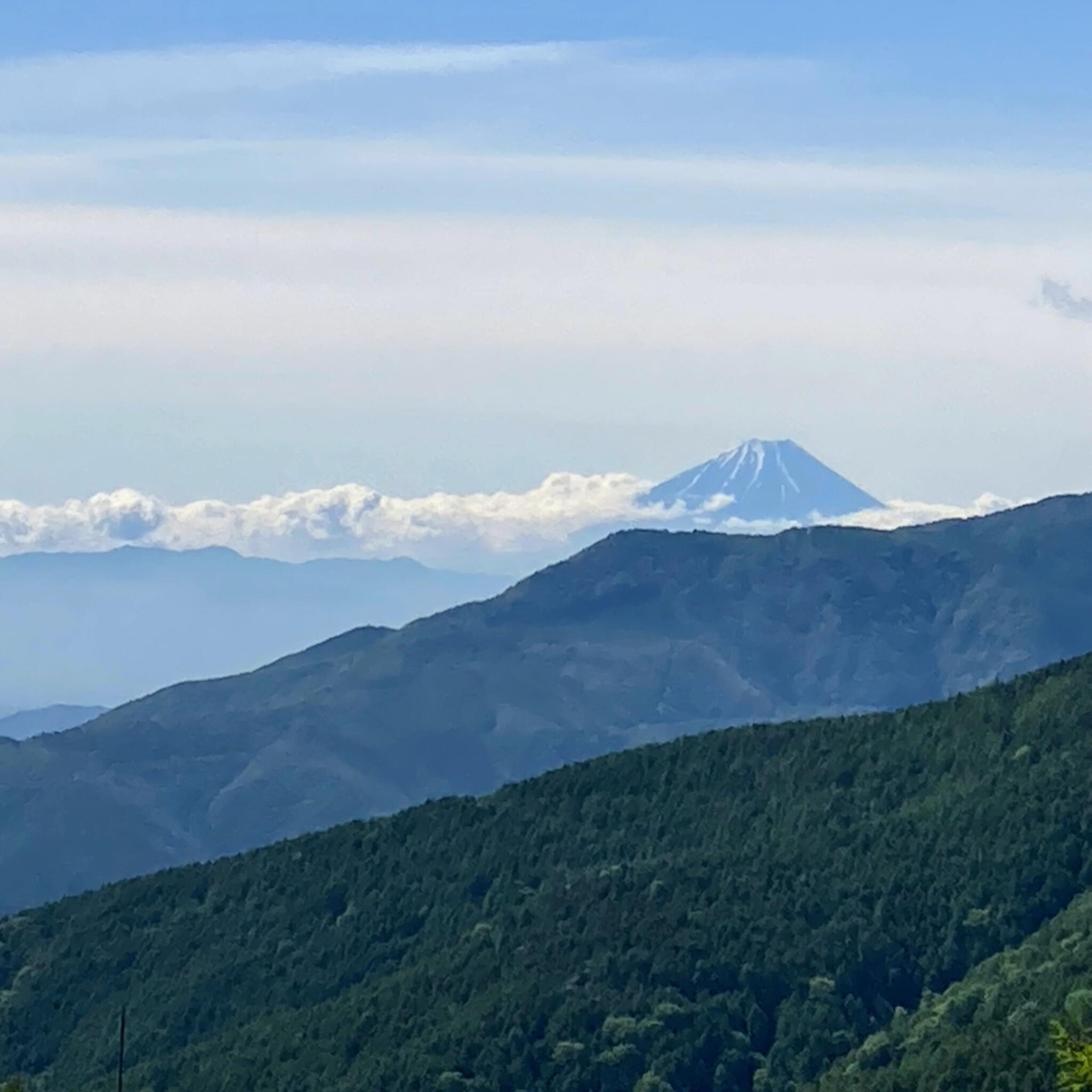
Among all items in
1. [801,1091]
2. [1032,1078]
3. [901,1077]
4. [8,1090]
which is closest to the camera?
[8,1090]

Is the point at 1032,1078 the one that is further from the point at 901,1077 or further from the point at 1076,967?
the point at 1076,967

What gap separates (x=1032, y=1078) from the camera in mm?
151375

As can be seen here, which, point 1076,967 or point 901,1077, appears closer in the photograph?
point 901,1077

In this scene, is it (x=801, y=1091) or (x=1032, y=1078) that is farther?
(x=801, y=1091)

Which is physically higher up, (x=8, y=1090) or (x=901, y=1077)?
(x=8, y=1090)

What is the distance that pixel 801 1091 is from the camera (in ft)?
649

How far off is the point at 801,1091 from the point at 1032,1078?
48915 mm

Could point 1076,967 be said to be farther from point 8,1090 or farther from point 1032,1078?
point 8,1090

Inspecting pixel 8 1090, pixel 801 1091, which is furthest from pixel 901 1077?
pixel 8 1090

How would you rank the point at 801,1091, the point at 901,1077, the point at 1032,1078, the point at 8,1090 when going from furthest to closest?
the point at 801,1091, the point at 901,1077, the point at 1032,1078, the point at 8,1090

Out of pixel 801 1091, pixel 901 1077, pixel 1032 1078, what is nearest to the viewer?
pixel 1032 1078

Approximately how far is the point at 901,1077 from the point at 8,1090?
81.6 m

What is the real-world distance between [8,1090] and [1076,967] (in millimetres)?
108151

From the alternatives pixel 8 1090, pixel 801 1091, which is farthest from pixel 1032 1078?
pixel 8 1090
